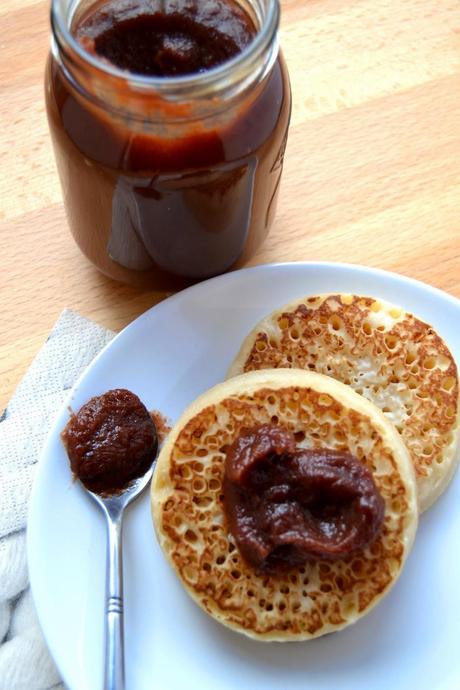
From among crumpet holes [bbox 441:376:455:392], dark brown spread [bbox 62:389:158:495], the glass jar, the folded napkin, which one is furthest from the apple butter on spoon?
crumpet holes [bbox 441:376:455:392]

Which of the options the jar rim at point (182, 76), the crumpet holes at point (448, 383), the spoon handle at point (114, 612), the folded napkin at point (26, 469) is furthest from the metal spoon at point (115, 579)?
the jar rim at point (182, 76)

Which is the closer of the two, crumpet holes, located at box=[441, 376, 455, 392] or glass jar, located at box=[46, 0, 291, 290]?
glass jar, located at box=[46, 0, 291, 290]

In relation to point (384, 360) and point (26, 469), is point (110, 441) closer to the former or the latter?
point (26, 469)

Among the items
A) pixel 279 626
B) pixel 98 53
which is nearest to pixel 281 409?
pixel 279 626

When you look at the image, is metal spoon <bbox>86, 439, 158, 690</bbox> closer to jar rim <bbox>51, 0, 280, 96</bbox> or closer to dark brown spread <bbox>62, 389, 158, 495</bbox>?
dark brown spread <bbox>62, 389, 158, 495</bbox>

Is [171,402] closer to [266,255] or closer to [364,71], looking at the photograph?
[266,255]

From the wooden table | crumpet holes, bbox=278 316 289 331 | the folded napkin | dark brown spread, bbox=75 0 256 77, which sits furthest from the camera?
the wooden table

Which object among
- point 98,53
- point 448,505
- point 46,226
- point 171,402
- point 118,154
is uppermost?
point 98,53

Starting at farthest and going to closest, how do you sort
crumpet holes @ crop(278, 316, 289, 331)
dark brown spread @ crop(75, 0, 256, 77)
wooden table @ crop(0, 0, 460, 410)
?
1. wooden table @ crop(0, 0, 460, 410)
2. crumpet holes @ crop(278, 316, 289, 331)
3. dark brown spread @ crop(75, 0, 256, 77)
